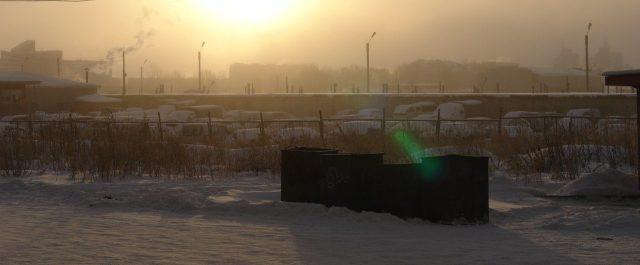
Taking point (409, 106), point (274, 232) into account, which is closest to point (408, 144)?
point (274, 232)

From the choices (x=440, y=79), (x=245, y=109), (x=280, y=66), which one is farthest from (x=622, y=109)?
(x=280, y=66)

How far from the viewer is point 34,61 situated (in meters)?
146

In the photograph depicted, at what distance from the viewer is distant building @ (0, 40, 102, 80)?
144000 mm

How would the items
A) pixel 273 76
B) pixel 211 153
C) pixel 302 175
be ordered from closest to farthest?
pixel 302 175 → pixel 211 153 → pixel 273 76

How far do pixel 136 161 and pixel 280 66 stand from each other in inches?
6222

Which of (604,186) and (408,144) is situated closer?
(604,186)

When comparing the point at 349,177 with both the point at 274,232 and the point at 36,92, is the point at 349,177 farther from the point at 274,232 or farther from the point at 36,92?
the point at 36,92

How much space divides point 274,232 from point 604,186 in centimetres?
713

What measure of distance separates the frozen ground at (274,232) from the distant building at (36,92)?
1587 inches

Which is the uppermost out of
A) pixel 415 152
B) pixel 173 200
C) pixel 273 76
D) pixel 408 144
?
pixel 273 76

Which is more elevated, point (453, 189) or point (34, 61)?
point (34, 61)

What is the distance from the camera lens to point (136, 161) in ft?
67.7

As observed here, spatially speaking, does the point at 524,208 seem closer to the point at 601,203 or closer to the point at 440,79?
the point at 601,203

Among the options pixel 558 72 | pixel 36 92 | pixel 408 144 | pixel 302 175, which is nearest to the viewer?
pixel 302 175
